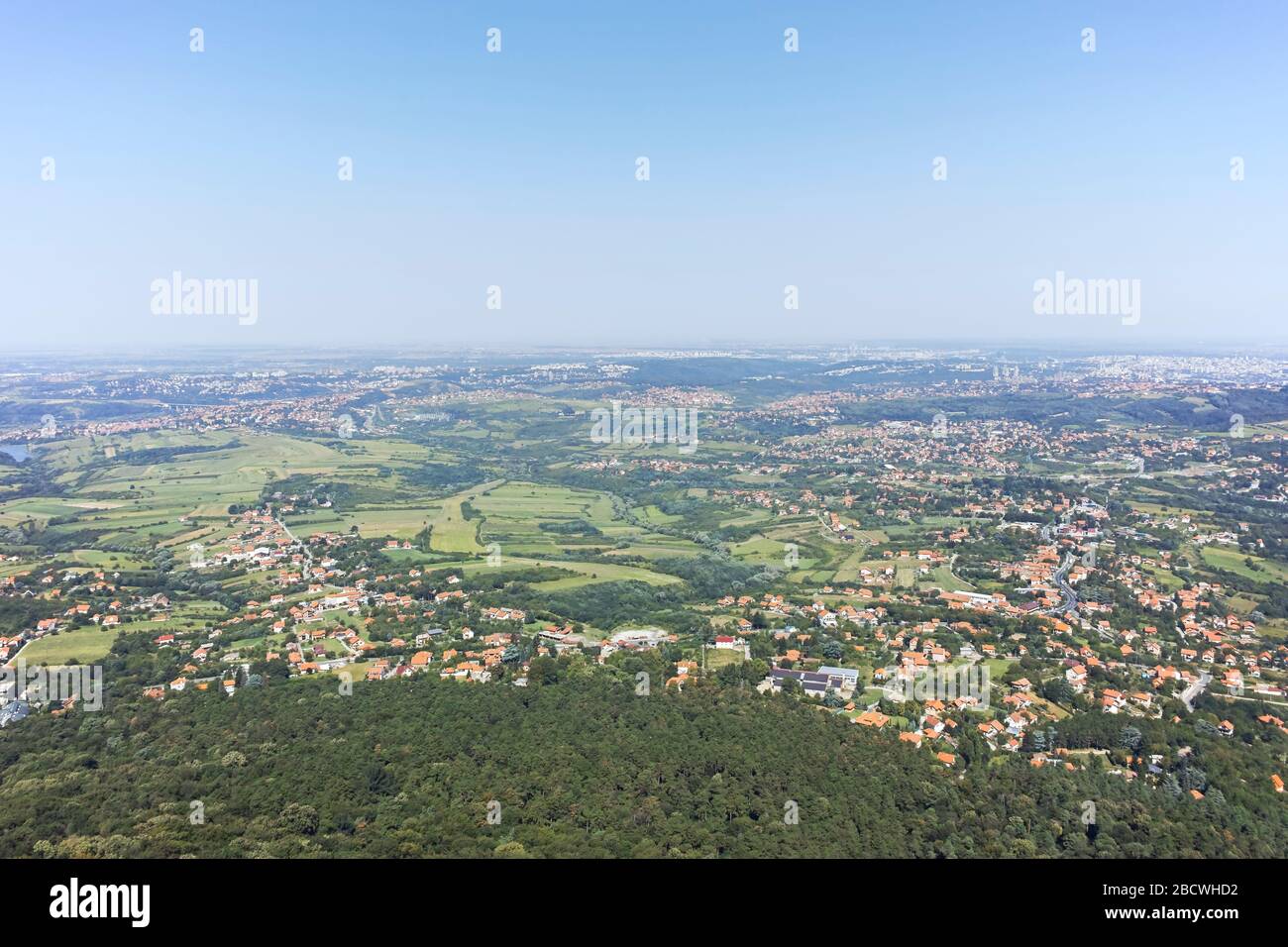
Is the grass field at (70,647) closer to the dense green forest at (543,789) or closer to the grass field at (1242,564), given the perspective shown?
the dense green forest at (543,789)

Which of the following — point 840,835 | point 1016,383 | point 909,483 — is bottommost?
point 840,835

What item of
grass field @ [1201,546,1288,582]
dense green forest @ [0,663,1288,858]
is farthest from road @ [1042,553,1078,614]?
dense green forest @ [0,663,1288,858]

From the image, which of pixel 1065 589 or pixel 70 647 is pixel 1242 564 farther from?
pixel 70 647

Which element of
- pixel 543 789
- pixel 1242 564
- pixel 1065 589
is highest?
pixel 1242 564

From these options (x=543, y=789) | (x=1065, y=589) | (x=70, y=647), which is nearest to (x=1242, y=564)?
(x=1065, y=589)

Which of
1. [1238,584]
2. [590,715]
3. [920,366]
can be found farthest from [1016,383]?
[590,715]

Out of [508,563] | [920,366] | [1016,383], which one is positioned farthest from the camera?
[920,366]

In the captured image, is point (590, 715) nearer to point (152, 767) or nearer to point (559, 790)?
point (559, 790)
